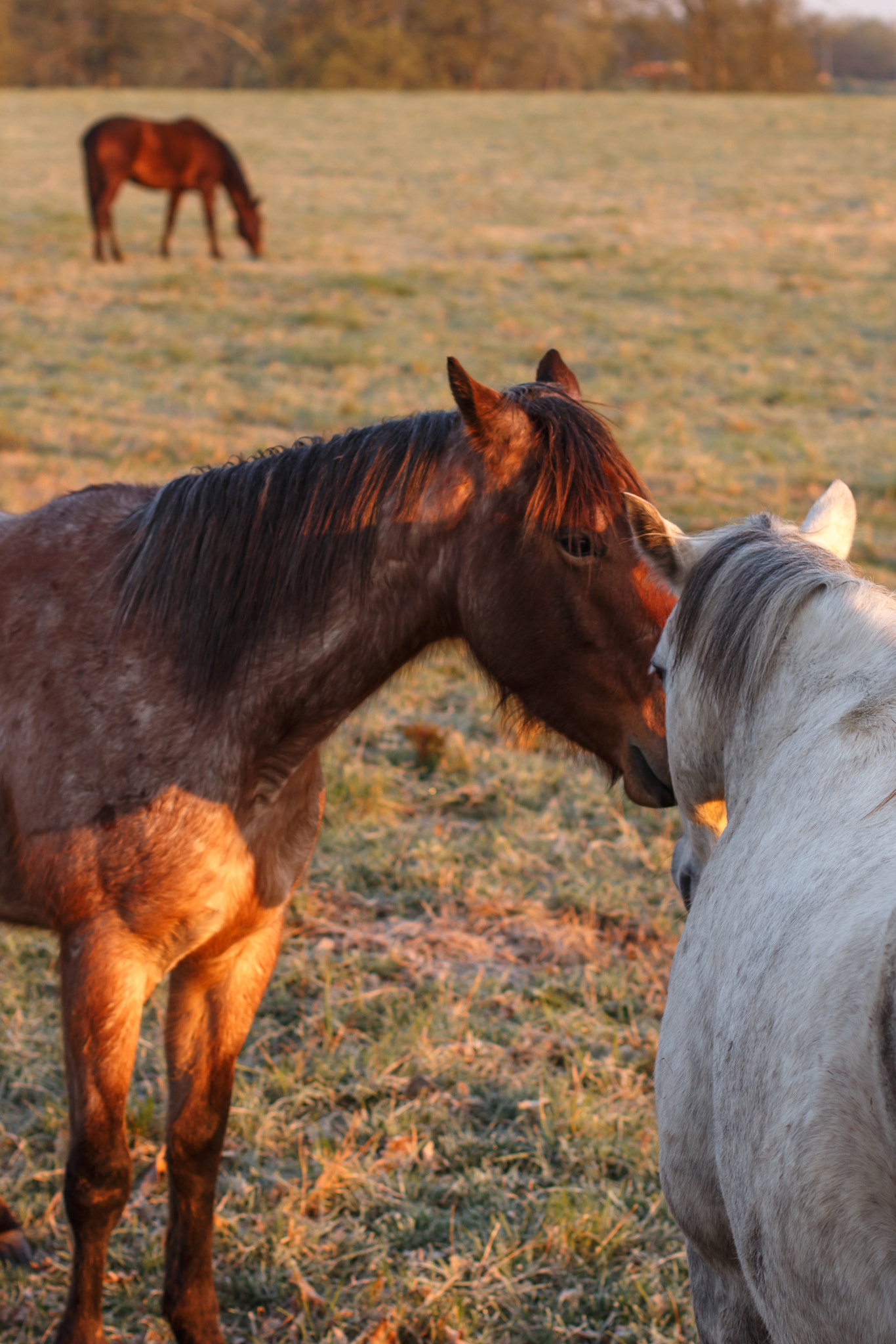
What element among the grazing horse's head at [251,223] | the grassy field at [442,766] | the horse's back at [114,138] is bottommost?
the grassy field at [442,766]

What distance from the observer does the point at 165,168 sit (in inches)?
715

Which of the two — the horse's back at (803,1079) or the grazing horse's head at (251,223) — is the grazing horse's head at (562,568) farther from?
the grazing horse's head at (251,223)

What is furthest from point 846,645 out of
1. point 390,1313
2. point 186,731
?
point 390,1313

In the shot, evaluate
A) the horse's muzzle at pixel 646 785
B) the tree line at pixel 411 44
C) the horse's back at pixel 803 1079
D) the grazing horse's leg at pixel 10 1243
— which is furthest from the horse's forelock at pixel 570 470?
the tree line at pixel 411 44

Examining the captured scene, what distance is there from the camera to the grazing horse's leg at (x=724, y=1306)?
1751mm

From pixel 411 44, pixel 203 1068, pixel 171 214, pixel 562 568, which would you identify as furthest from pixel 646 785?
pixel 411 44

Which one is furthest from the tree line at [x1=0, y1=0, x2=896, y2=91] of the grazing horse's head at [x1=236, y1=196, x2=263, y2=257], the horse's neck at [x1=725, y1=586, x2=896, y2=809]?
the horse's neck at [x1=725, y1=586, x2=896, y2=809]

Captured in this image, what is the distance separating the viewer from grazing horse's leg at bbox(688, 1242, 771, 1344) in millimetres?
1751

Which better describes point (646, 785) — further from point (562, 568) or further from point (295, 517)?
point (295, 517)

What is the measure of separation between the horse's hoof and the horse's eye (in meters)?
2.20

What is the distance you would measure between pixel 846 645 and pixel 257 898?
1443 millimetres

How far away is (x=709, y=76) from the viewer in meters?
49.8

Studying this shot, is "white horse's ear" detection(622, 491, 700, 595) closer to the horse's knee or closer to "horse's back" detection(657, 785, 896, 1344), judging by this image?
"horse's back" detection(657, 785, 896, 1344)

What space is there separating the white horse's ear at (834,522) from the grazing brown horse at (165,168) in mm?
17341
